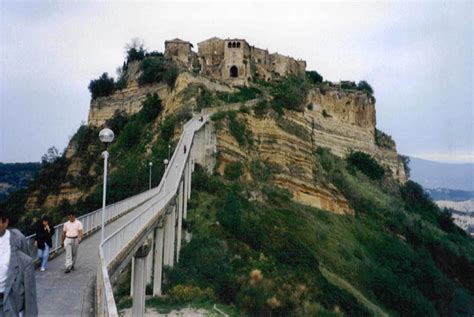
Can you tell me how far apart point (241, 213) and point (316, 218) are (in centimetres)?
926

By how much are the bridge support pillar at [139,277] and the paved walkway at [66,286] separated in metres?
2.48

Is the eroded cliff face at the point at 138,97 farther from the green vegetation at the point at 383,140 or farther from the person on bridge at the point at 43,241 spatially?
the person on bridge at the point at 43,241

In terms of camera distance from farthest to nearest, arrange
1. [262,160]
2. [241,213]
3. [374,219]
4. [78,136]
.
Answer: [78,136], [374,219], [262,160], [241,213]

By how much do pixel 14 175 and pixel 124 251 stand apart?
91.3m

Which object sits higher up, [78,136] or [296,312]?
[78,136]

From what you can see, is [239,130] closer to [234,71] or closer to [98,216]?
[234,71]

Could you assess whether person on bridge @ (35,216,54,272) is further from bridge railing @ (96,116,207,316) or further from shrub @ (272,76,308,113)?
shrub @ (272,76,308,113)

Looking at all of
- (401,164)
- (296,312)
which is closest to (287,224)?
(296,312)

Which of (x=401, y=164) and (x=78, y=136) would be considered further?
(x=401, y=164)

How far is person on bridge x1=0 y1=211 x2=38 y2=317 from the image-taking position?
6.63m

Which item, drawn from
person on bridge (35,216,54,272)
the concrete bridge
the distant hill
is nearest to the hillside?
the concrete bridge

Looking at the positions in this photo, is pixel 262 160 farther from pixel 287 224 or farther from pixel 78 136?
pixel 78 136

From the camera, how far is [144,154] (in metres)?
44.4

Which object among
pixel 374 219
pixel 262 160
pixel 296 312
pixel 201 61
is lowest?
pixel 296 312
